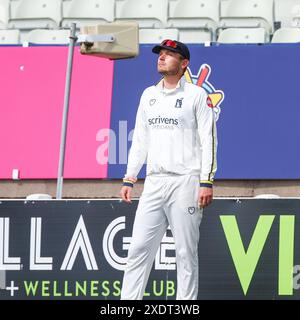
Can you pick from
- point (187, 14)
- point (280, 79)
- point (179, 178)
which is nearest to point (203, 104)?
point (179, 178)

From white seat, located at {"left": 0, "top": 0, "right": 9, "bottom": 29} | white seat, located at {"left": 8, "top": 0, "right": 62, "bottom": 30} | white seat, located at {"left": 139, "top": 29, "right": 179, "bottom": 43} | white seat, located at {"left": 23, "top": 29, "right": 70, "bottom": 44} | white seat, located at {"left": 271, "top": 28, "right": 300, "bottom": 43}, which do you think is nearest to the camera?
white seat, located at {"left": 271, "top": 28, "right": 300, "bottom": 43}

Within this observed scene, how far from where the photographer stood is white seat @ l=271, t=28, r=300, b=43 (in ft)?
43.0

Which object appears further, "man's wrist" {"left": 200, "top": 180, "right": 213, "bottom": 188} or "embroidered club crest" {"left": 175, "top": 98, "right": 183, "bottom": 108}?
"embroidered club crest" {"left": 175, "top": 98, "right": 183, "bottom": 108}

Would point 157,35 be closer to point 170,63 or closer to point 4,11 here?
point 4,11

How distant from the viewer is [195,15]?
14281mm

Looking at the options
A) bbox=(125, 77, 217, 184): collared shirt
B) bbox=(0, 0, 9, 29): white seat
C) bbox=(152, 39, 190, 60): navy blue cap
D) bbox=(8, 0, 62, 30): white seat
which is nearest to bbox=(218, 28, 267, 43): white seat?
bbox=(8, 0, 62, 30): white seat

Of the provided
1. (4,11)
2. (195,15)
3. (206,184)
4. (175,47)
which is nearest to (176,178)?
(206,184)

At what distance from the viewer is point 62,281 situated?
32.9 ft

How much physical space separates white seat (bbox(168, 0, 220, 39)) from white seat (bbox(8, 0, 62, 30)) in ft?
4.76

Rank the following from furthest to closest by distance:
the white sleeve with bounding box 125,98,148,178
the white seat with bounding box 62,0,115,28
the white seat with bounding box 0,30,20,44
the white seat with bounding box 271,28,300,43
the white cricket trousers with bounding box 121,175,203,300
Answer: the white seat with bounding box 62,0,115,28 → the white seat with bounding box 0,30,20,44 → the white seat with bounding box 271,28,300,43 → the white sleeve with bounding box 125,98,148,178 → the white cricket trousers with bounding box 121,175,203,300

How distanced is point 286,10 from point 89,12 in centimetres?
239

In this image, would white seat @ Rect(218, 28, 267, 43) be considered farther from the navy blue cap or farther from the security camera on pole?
the navy blue cap
